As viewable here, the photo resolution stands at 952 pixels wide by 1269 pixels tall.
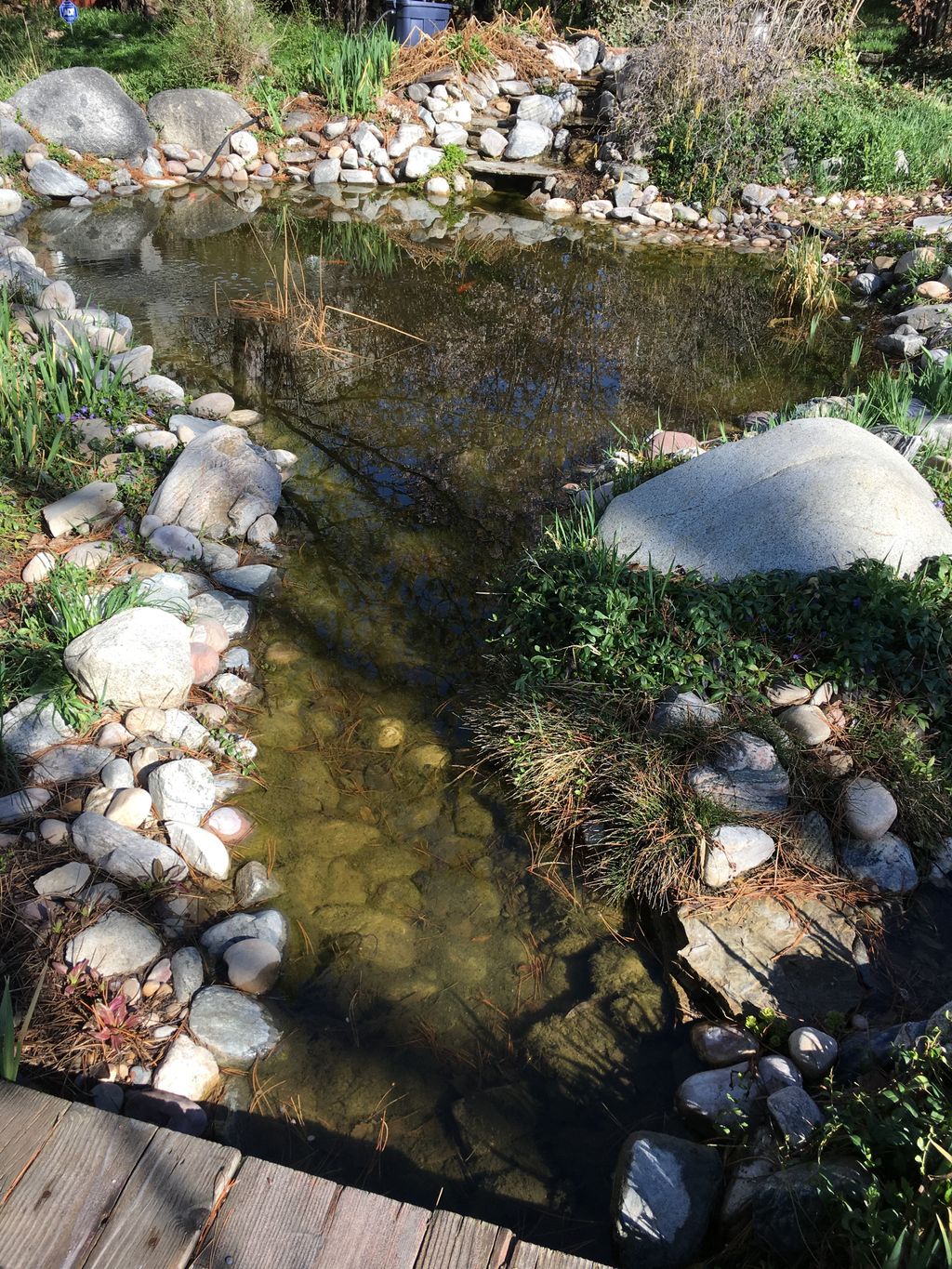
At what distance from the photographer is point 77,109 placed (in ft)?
32.6

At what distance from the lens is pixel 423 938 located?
306cm

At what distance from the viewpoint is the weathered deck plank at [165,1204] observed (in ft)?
6.15

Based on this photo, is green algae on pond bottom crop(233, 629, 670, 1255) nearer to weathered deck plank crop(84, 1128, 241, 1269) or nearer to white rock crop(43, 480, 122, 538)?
weathered deck plank crop(84, 1128, 241, 1269)

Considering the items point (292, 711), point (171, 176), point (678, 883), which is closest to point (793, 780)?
point (678, 883)

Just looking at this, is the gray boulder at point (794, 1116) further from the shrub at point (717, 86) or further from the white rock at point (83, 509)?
the shrub at point (717, 86)

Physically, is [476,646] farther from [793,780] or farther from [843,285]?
[843,285]

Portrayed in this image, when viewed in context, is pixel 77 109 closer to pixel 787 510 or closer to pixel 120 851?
pixel 787 510

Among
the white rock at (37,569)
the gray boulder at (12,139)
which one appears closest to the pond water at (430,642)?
the white rock at (37,569)

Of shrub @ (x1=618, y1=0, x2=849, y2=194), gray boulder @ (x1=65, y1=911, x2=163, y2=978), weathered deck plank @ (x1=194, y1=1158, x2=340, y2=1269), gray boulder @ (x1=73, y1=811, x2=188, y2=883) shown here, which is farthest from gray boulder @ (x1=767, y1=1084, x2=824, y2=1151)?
shrub @ (x1=618, y1=0, x2=849, y2=194)

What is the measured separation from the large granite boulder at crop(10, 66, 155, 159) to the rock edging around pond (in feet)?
21.5

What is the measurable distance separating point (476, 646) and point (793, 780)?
1.57 meters

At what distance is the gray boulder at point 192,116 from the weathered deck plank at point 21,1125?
438 inches

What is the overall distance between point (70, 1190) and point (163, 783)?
4.95 ft

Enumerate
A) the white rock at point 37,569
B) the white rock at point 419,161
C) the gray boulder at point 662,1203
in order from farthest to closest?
the white rock at point 419,161 → the white rock at point 37,569 → the gray boulder at point 662,1203
